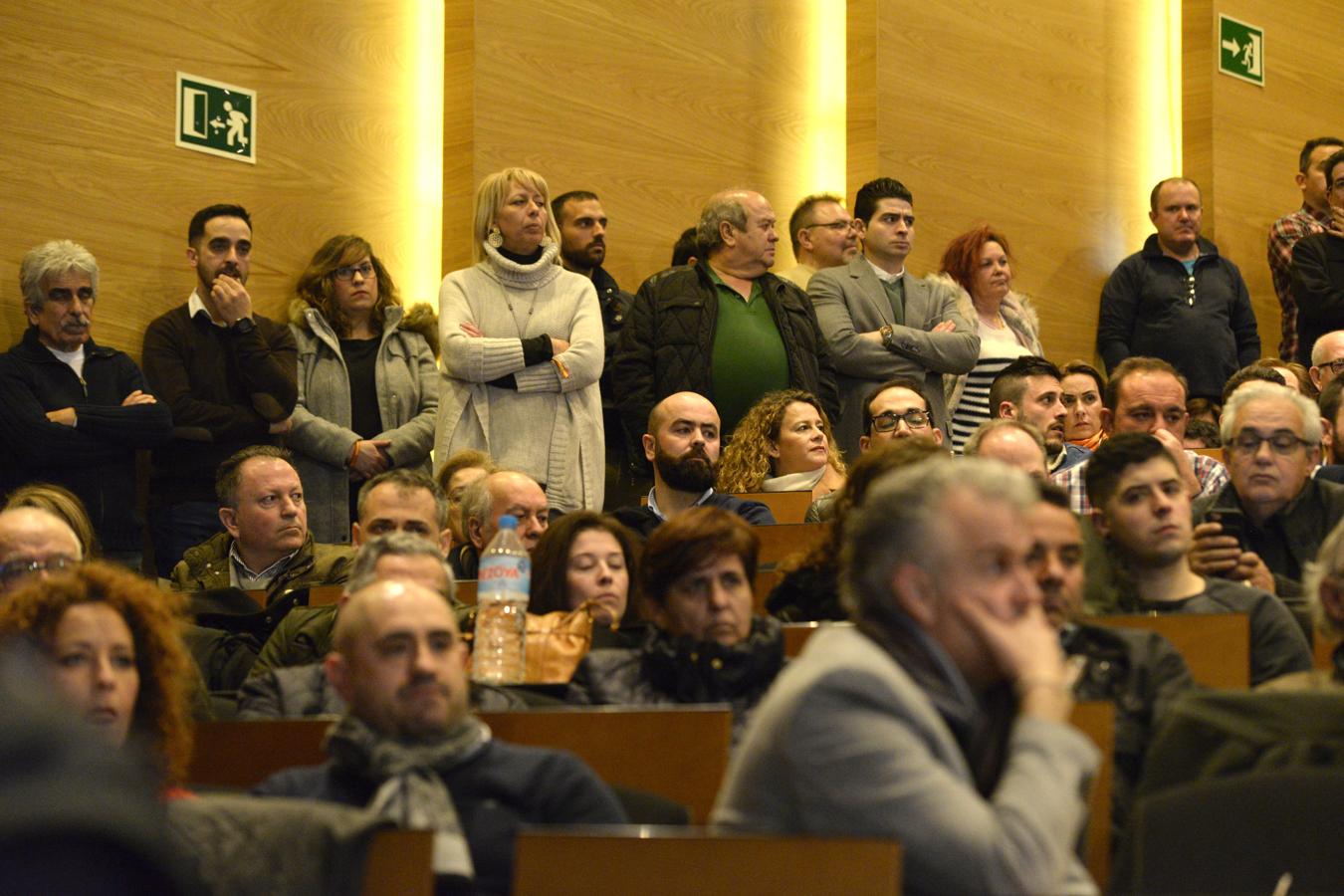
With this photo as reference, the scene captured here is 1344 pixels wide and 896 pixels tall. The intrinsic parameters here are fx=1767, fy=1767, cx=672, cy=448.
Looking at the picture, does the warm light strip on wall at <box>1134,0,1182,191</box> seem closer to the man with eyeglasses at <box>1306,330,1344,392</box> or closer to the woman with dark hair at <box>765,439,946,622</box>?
the man with eyeglasses at <box>1306,330,1344,392</box>

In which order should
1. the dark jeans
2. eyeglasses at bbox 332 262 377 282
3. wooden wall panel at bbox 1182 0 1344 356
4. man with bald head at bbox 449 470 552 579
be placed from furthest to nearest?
1. wooden wall panel at bbox 1182 0 1344 356
2. eyeglasses at bbox 332 262 377 282
3. the dark jeans
4. man with bald head at bbox 449 470 552 579

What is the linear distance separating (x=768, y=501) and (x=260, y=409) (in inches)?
54.4

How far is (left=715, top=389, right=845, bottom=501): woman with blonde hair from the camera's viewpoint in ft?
15.2

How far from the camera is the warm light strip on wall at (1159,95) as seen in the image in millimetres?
7781

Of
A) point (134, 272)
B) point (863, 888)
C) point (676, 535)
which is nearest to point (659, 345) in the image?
point (134, 272)

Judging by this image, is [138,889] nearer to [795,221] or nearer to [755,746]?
[755,746]

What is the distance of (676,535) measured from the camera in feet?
9.04

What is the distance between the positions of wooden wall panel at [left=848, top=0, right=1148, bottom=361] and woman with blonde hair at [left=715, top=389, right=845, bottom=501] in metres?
2.12

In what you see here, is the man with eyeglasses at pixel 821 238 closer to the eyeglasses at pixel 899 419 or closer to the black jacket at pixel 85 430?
the eyeglasses at pixel 899 419

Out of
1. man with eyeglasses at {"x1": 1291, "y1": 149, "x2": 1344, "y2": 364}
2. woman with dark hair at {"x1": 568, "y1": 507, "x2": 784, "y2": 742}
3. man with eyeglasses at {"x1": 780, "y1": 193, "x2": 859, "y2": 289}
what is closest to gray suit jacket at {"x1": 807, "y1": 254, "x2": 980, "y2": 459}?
man with eyeglasses at {"x1": 780, "y1": 193, "x2": 859, "y2": 289}

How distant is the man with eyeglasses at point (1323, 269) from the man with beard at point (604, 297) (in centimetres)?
256

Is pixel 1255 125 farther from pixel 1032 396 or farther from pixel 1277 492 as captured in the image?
pixel 1277 492

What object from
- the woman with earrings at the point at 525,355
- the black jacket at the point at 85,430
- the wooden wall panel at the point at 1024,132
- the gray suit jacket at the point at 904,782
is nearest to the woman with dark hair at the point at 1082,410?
the woman with earrings at the point at 525,355

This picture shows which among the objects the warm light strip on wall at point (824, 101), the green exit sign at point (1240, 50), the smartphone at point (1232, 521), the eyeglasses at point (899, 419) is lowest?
the smartphone at point (1232, 521)
